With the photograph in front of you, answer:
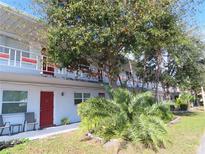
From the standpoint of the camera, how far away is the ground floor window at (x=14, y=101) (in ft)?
52.6

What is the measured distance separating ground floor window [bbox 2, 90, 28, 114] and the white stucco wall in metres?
0.24

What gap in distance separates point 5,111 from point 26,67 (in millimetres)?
2913

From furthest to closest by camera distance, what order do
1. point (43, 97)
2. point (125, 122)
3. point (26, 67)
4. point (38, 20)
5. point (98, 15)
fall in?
1. point (43, 97)
2. point (26, 67)
3. point (38, 20)
4. point (98, 15)
5. point (125, 122)

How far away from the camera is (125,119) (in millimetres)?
11961

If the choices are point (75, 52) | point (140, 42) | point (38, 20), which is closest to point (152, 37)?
point (140, 42)

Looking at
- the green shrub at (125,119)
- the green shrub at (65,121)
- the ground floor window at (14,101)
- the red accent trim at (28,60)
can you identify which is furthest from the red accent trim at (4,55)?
the green shrub at (65,121)

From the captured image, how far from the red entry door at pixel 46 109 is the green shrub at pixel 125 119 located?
6.55 metres

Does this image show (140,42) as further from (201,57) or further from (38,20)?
(201,57)

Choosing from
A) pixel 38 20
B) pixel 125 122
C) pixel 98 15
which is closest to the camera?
pixel 125 122

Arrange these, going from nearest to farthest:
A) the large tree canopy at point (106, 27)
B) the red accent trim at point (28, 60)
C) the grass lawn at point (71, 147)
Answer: the grass lawn at point (71, 147), the large tree canopy at point (106, 27), the red accent trim at point (28, 60)

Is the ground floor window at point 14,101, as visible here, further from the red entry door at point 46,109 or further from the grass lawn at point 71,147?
the grass lawn at point 71,147

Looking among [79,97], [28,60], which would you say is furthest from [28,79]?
[79,97]

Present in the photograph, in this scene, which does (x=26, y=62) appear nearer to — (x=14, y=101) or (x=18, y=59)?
(x=18, y=59)

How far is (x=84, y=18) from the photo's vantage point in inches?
541
